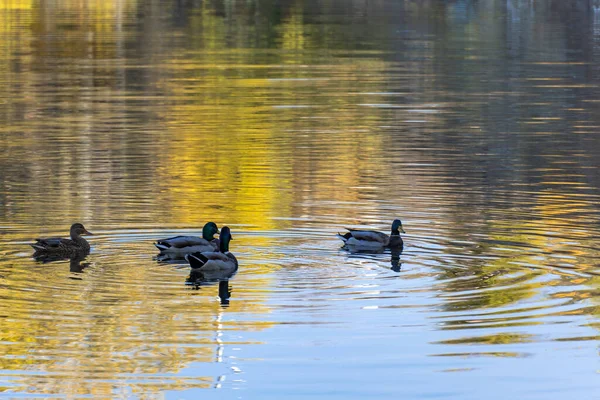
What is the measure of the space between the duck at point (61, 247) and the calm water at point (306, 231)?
0.90ft

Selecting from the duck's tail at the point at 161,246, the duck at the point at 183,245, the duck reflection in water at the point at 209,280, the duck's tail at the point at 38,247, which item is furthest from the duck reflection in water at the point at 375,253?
the duck's tail at the point at 38,247

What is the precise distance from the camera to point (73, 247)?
21.0m

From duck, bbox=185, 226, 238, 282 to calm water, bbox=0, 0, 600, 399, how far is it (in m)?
0.27

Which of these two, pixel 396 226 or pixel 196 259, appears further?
pixel 396 226

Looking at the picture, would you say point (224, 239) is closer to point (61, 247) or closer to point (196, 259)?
point (196, 259)

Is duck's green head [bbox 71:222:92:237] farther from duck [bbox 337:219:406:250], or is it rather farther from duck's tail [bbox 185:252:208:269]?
duck [bbox 337:219:406:250]

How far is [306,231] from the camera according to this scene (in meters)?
22.9

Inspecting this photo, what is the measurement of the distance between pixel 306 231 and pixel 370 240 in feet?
6.09

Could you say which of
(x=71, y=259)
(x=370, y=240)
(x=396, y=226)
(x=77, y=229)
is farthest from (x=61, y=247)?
(x=396, y=226)

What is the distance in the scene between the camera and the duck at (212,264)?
1953 centimetres

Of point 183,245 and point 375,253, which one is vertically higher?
point 183,245

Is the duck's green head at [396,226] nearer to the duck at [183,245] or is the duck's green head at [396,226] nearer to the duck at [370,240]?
the duck at [370,240]

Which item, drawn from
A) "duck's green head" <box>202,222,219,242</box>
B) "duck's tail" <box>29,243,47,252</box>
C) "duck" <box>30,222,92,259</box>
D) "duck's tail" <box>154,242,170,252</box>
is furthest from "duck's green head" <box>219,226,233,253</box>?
"duck's tail" <box>29,243,47,252</box>

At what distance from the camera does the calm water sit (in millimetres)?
14781
